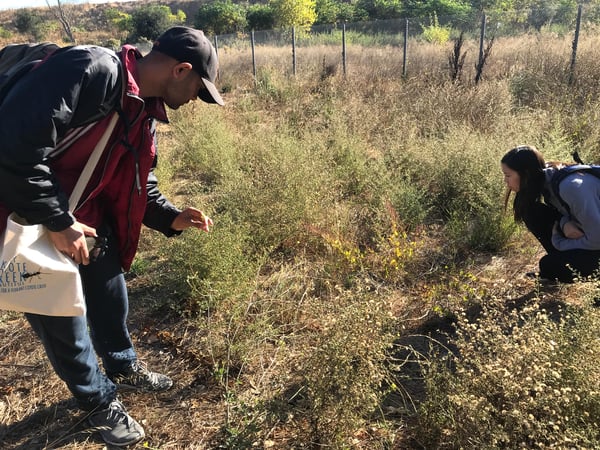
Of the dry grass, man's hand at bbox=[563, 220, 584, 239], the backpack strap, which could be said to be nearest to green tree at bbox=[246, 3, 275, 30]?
the dry grass

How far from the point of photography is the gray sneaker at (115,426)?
2.01m

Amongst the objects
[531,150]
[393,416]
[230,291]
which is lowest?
[393,416]

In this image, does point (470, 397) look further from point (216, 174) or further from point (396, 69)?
point (396, 69)

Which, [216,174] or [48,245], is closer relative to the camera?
[48,245]

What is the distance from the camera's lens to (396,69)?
10.1m

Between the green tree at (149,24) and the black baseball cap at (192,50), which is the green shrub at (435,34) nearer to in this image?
the black baseball cap at (192,50)

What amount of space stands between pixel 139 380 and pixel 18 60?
5.27 ft

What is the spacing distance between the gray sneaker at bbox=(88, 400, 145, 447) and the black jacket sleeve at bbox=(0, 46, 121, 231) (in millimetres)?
968

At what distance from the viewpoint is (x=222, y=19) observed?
3069 cm

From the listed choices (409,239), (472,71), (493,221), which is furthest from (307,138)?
(472,71)

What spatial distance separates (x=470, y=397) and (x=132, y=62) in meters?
1.87

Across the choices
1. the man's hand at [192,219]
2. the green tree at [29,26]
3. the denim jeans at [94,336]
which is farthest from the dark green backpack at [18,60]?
the green tree at [29,26]

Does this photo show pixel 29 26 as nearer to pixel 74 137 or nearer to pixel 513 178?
pixel 74 137

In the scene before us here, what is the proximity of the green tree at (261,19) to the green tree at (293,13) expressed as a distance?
94 cm
